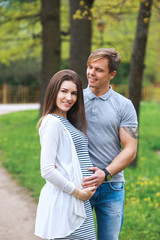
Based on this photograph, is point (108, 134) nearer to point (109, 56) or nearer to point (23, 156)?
point (109, 56)

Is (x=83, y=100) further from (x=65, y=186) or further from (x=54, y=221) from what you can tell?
(x=54, y=221)

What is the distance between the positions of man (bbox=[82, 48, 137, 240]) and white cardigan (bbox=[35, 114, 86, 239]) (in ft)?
1.02

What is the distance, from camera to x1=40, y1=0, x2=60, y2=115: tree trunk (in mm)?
12173

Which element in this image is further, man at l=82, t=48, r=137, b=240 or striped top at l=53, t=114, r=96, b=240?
man at l=82, t=48, r=137, b=240

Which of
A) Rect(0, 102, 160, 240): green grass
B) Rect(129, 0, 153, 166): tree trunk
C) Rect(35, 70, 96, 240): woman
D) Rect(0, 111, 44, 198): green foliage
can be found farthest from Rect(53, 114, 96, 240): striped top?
Rect(129, 0, 153, 166): tree trunk

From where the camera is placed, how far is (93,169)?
2572 millimetres

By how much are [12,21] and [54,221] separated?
1253 centimetres

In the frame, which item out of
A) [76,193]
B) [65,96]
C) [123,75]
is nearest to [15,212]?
[76,193]

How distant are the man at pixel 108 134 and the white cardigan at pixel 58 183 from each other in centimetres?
31

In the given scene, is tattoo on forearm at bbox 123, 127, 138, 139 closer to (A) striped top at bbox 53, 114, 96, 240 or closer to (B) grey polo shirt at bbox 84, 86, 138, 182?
(B) grey polo shirt at bbox 84, 86, 138, 182

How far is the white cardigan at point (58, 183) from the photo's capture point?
2383 millimetres

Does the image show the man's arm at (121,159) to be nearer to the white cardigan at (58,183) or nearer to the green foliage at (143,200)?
the white cardigan at (58,183)

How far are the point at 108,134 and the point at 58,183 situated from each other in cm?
58

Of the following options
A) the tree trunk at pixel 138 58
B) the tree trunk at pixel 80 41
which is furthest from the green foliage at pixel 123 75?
the tree trunk at pixel 138 58
